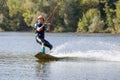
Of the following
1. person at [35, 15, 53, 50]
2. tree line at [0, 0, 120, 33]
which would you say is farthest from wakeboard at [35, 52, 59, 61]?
tree line at [0, 0, 120, 33]

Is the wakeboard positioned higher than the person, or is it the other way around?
the person

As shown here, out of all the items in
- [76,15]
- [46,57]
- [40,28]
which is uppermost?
[40,28]

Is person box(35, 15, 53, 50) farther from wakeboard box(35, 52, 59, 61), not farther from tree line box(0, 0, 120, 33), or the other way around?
tree line box(0, 0, 120, 33)

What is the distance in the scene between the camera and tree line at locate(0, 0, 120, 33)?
98.7m

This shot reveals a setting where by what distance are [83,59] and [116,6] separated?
74.2 meters

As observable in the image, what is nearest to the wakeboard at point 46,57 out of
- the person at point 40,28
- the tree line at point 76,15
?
the person at point 40,28

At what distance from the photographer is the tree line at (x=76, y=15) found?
98.7m

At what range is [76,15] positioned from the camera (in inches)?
4129

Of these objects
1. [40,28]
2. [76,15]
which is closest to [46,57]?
[40,28]

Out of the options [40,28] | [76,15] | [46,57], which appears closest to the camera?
[40,28]

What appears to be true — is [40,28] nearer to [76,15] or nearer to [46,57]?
[46,57]

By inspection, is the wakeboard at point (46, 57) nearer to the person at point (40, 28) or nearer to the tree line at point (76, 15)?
the person at point (40, 28)

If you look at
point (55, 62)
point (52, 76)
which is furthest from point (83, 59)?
point (52, 76)

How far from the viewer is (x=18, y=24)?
11144 centimetres
